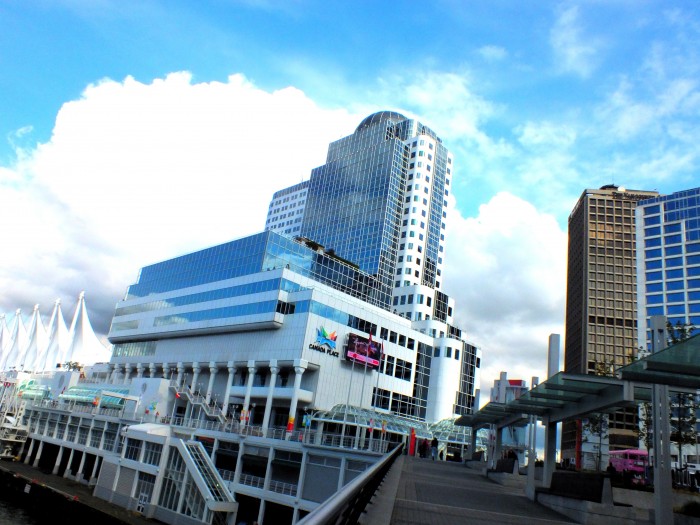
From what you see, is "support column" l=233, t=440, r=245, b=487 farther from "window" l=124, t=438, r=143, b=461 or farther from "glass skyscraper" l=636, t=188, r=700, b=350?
"glass skyscraper" l=636, t=188, r=700, b=350

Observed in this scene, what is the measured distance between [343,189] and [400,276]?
82.0ft

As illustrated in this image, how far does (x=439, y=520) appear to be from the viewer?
34.6 ft

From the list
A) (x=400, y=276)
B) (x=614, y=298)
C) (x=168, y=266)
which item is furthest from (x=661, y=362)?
(x=614, y=298)

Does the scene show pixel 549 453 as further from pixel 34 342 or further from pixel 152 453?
pixel 34 342

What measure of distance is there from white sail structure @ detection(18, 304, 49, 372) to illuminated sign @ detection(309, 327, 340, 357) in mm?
95719

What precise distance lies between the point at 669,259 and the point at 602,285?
42.2 metres

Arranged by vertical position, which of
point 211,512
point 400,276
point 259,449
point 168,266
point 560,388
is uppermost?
point 400,276

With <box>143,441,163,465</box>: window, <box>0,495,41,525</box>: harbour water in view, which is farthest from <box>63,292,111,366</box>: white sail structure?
<box>143,441,163,465</box>: window

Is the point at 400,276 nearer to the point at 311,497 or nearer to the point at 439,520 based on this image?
the point at 311,497

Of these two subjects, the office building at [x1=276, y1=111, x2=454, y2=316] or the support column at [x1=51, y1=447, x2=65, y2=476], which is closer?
the support column at [x1=51, y1=447, x2=65, y2=476]

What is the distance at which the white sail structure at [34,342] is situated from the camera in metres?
129

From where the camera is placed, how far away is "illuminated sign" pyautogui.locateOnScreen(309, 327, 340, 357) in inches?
2397

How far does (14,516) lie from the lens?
4828cm

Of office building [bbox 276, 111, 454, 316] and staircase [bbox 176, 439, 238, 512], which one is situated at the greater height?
office building [bbox 276, 111, 454, 316]
